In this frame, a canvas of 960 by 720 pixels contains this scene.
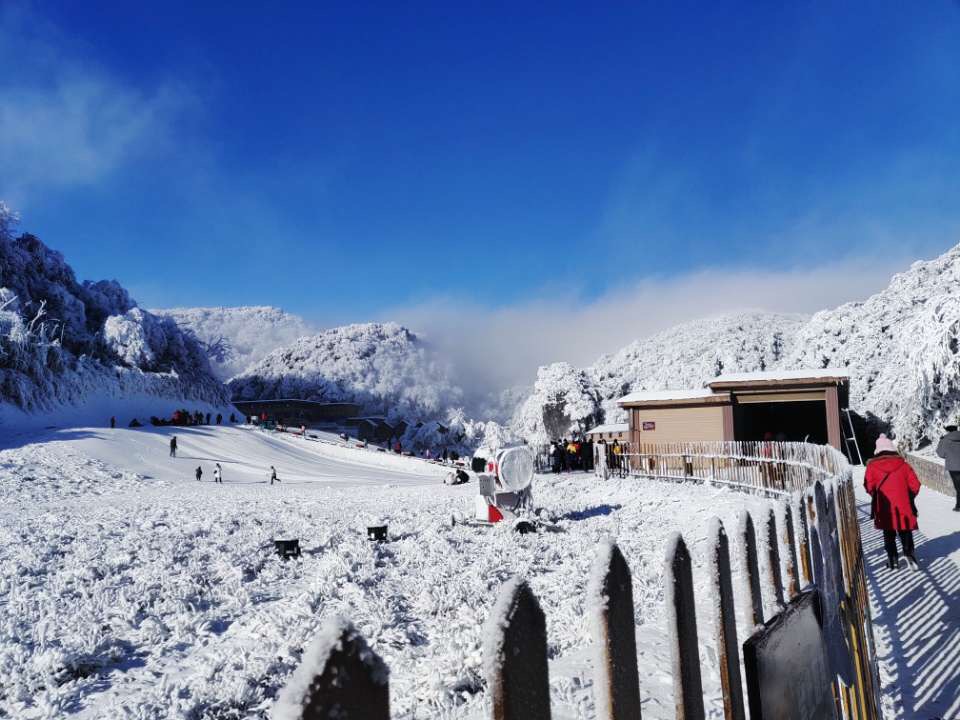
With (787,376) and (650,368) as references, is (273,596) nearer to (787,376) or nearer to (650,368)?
(787,376)

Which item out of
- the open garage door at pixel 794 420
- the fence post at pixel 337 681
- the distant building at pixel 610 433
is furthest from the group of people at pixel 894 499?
the distant building at pixel 610 433

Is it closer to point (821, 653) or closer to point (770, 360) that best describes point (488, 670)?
point (821, 653)

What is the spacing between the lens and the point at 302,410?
78500 millimetres

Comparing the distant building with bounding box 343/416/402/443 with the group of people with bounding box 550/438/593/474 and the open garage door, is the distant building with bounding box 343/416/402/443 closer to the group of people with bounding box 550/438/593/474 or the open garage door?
the group of people with bounding box 550/438/593/474

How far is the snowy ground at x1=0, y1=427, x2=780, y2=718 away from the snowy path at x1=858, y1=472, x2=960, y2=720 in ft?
4.08

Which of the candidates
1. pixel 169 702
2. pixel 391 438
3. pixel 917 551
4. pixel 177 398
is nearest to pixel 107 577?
pixel 169 702

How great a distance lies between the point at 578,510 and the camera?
14992mm

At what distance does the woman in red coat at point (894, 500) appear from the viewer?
7.12 metres

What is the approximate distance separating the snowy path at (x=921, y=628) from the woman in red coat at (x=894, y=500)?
11.9 inches

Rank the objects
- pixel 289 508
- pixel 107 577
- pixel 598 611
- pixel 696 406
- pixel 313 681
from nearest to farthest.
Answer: pixel 313 681 < pixel 598 611 < pixel 107 577 < pixel 289 508 < pixel 696 406

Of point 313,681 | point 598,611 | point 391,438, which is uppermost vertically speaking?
point 313,681

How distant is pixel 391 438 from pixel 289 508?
5699 centimetres

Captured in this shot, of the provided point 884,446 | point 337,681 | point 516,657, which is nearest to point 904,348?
point 884,446

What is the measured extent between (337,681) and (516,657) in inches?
13.8
